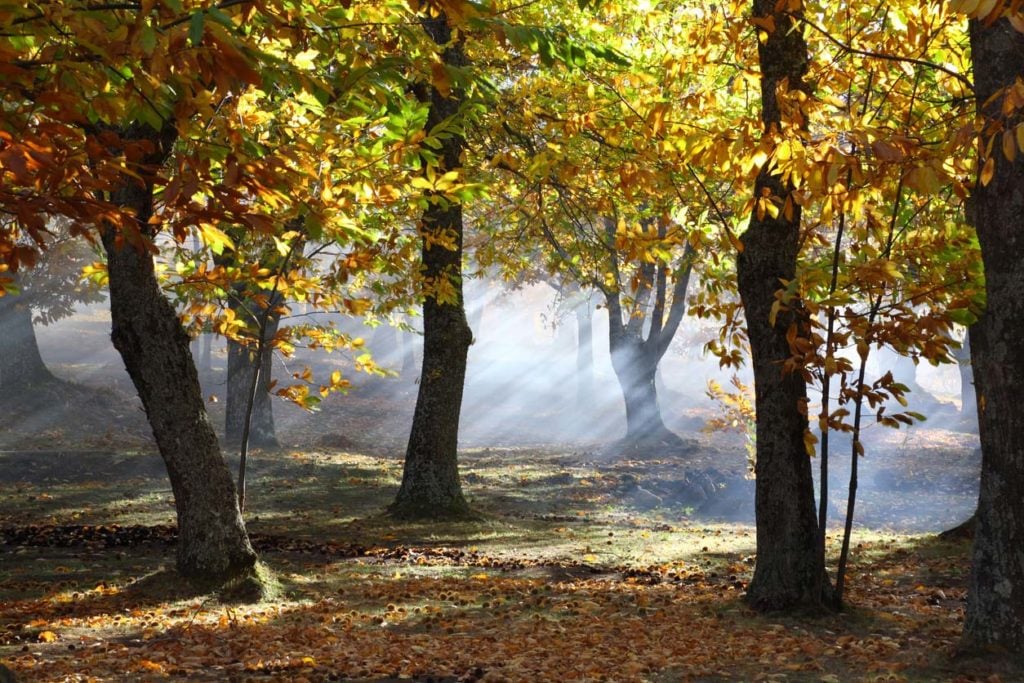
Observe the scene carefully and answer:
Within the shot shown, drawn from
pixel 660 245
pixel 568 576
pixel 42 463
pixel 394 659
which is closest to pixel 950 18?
pixel 660 245

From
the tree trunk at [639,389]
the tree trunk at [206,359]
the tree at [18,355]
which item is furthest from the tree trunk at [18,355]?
the tree trunk at [639,389]

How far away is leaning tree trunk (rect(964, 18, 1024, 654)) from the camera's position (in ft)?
16.8

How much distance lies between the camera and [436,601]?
7.96 m

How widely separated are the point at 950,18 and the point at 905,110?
5.80ft

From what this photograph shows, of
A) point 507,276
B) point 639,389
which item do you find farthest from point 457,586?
point 639,389

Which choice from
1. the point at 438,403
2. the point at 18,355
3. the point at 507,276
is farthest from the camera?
the point at 18,355

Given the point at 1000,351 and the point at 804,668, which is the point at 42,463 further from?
the point at 1000,351

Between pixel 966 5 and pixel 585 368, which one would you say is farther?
pixel 585 368

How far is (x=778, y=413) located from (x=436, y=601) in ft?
10.9

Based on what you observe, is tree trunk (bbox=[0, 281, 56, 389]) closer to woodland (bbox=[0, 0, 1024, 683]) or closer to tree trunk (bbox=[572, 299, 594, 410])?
Result: woodland (bbox=[0, 0, 1024, 683])

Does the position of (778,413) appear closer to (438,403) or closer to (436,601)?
(436,601)

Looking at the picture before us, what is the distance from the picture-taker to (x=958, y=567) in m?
9.77

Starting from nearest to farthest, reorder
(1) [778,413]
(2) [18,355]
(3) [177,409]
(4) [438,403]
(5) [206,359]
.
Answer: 1. (1) [778,413]
2. (3) [177,409]
3. (4) [438,403]
4. (2) [18,355]
5. (5) [206,359]

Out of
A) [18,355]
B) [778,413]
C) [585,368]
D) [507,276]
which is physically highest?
[585,368]
